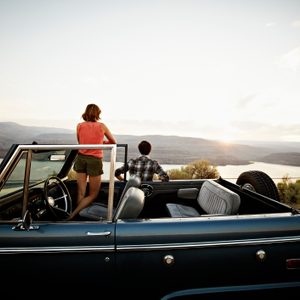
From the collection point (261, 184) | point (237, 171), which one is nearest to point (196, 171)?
point (261, 184)

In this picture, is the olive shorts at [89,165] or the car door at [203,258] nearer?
the car door at [203,258]

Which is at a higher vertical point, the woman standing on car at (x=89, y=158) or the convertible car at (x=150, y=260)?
the woman standing on car at (x=89, y=158)

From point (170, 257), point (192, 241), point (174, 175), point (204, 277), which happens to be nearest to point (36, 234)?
point (170, 257)

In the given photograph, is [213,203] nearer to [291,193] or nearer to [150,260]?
[150,260]

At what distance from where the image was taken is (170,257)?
1.87m

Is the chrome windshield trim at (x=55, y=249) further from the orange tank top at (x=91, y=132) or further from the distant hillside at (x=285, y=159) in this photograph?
the distant hillside at (x=285, y=159)

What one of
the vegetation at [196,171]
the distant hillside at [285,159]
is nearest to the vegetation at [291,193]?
the vegetation at [196,171]

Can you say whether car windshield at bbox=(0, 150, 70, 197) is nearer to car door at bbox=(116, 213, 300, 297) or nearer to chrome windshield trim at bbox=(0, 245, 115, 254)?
chrome windshield trim at bbox=(0, 245, 115, 254)

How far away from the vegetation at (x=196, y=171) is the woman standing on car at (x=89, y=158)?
9568mm

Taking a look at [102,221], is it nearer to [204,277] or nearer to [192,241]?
[192,241]

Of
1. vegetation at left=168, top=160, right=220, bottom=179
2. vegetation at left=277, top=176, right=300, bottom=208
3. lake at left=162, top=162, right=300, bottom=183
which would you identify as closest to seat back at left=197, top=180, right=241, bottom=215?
lake at left=162, top=162, right=300, bottom=183

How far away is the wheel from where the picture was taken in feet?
10.5

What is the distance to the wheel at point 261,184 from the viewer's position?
3191mm

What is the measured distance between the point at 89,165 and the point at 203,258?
165 cm
